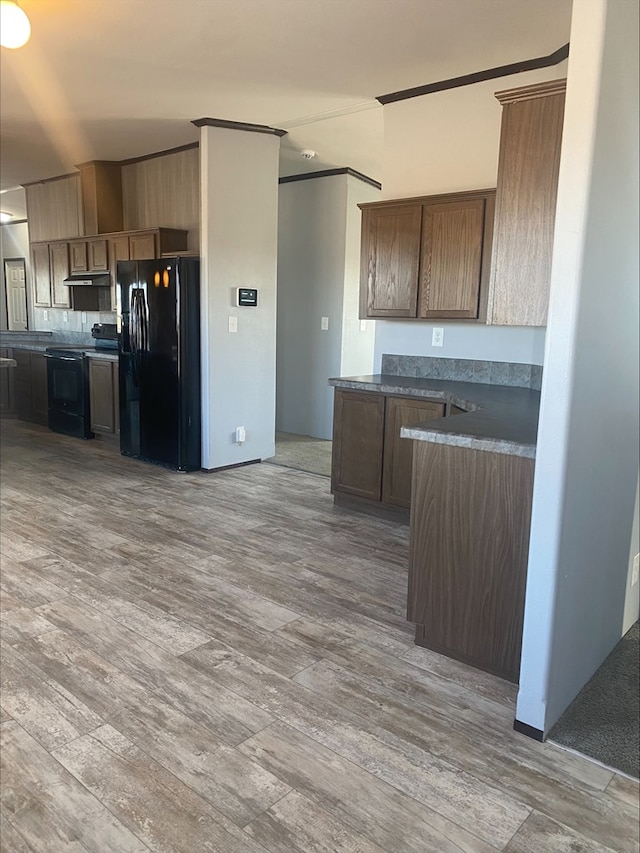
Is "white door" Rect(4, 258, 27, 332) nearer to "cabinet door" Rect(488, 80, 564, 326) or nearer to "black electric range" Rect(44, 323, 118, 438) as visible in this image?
"black electric range" Rect(44, 323, 118, 438)

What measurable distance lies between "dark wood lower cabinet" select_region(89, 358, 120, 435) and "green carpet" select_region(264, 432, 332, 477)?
1.56 metres

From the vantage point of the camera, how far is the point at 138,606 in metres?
2.73

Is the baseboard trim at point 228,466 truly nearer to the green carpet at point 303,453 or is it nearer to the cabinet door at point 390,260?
the green carpet at point 303,453

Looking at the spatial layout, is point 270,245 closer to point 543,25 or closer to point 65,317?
point 543,25

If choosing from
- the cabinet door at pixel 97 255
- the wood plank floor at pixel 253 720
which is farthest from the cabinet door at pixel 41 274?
the wood plank floor at pixel 253 720

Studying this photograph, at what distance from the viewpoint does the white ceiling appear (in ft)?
9.62

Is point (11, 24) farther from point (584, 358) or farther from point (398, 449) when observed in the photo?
point (398, 449)

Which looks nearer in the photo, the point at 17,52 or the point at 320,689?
the point at 320,689

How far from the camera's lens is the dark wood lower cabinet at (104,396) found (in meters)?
5.80

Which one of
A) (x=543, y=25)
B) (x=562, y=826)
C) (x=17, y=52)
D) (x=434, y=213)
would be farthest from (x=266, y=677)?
(x=17, y=52)

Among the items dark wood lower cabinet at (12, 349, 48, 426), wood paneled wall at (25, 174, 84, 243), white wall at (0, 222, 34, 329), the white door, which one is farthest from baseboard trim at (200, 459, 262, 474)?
the white door

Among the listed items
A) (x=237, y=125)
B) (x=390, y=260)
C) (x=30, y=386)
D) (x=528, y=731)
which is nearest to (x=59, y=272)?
(x=30, y=386)

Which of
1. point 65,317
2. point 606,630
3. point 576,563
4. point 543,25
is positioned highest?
point 543,25

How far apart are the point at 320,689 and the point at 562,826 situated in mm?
845
